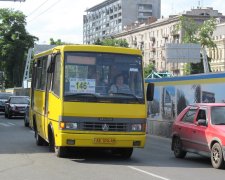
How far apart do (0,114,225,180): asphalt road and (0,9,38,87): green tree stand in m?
76.9

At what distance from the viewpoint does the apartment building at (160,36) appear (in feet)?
405

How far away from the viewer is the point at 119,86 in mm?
13539

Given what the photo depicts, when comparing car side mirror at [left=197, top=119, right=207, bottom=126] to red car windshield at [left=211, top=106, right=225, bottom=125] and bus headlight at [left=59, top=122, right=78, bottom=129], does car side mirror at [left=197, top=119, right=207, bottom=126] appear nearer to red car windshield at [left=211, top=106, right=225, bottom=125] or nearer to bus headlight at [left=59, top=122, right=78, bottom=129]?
red car windshield at [left=211, top=106, right=225, bottom=125]

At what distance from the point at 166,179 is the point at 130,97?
11.0ft

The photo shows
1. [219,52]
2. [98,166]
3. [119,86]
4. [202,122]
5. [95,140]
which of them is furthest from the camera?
[219,52]

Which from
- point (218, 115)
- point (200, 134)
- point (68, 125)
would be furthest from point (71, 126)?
point (218, 115)

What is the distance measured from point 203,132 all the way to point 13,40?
267ft

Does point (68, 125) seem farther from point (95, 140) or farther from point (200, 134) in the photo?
point (200, 134)

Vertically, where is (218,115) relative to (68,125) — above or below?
above

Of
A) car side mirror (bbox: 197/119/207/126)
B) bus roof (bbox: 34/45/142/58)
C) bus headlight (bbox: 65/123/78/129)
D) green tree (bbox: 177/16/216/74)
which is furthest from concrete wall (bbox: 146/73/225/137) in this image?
green tree (bbox: 177/16/216/74)

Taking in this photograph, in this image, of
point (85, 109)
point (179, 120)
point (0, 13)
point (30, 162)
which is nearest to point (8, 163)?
point (30, 162)

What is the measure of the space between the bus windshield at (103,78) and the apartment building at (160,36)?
342ft

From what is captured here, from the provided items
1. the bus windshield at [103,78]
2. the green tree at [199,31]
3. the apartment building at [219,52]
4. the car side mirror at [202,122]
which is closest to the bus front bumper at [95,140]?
the bus windshield at [103,78]

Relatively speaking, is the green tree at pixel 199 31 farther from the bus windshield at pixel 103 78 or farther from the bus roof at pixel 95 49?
the bus windshield at pixel 103 78
